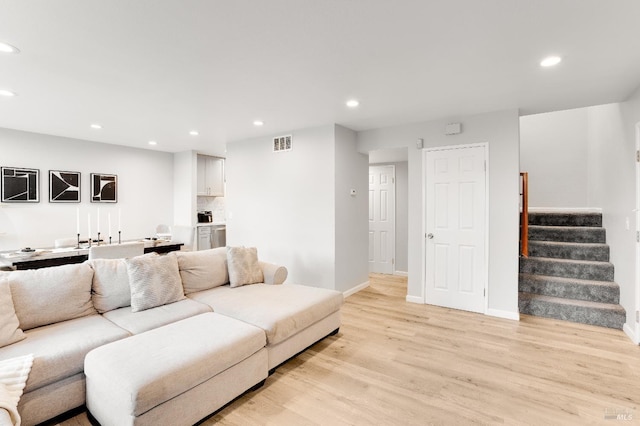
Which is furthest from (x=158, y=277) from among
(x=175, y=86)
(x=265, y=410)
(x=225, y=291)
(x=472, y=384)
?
(x=472, y=384)

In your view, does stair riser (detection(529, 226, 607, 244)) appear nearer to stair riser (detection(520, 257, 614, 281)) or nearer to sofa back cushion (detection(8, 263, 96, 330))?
stair riser (detection(520, 257, 614, 281))

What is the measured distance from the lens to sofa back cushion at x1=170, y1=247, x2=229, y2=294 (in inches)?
126

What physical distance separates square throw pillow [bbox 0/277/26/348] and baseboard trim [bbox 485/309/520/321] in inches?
175

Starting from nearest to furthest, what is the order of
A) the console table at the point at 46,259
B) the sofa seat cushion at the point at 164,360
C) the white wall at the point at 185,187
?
the sofa seat cushion at the point at 164,360 → the console table at the point at 46,259 → the white wall at the point at 185,187

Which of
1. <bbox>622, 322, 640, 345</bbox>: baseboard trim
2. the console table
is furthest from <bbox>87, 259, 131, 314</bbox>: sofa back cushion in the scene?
<bbox>622, 322, 640, 345</bbox>: baseboard trim

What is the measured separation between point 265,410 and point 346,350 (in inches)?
41.4

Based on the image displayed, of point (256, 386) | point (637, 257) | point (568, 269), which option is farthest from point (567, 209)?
point (256, 386)

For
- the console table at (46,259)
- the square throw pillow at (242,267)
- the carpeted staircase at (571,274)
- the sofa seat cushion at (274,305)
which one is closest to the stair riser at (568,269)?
the carpeted staircase at (571,274)

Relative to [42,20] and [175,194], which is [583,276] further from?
[175,194]

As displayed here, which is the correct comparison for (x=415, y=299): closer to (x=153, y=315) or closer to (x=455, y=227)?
(x=455, y=227)

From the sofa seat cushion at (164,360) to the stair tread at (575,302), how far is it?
345 cm

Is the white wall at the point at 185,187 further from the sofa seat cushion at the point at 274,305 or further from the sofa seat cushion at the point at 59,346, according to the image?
the sofa seat cushion at the point at 59,346

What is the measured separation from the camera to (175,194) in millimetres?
6984

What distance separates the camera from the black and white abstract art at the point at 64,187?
17.1ft
